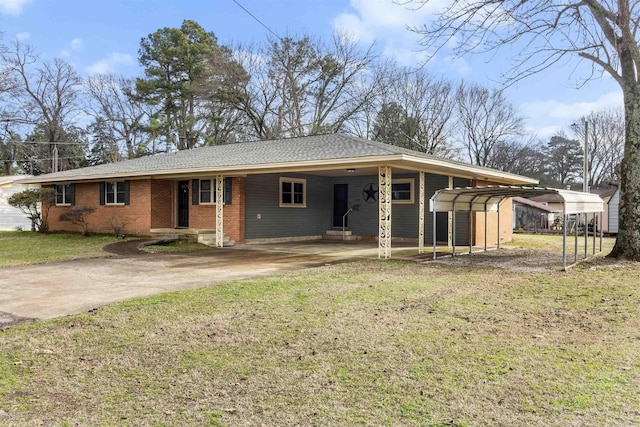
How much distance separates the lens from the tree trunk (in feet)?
37.5

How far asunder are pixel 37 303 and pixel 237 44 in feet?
96.7

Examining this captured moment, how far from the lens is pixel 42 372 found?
3.72m

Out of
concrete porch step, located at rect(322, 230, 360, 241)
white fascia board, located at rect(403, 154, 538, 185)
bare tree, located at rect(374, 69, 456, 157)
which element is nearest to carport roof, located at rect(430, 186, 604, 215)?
white fascia board, located at rect(403, 154, 538, 185)

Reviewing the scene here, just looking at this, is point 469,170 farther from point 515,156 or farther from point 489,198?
point 515,156

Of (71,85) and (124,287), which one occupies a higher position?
(71,85)

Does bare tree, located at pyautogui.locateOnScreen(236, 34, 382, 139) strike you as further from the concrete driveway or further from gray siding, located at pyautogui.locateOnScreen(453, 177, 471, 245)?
the concrete driveway

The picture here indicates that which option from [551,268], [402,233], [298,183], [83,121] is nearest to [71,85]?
[83,121]

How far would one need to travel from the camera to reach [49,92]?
36281 mm

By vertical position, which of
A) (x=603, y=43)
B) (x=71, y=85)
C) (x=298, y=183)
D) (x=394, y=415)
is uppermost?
(x=71, y=85)

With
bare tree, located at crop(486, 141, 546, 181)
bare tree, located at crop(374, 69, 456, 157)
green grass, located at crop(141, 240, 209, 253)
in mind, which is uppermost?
bare tree, located at crop(374, 69, 456, 157)

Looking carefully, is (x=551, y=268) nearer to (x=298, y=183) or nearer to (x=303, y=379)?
(x=303, y=379)

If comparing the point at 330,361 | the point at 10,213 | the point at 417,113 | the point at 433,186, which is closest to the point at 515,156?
the point at 417,113

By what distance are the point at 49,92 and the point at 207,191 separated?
89.8ft

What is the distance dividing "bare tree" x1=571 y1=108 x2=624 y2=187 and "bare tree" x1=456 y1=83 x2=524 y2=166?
5.73 meters
